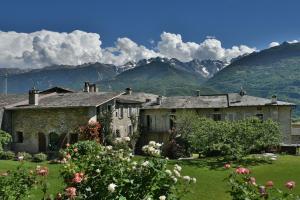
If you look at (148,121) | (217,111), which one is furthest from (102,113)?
(217,111)

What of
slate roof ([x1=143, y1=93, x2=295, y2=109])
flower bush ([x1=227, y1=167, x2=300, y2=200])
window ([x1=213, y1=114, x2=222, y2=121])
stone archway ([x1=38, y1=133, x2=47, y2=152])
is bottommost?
stone archway ([x1=38, y1=133, x2=47, y2=152])

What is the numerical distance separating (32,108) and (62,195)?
33.3 meters

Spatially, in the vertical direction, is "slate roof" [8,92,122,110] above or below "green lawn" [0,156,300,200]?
above

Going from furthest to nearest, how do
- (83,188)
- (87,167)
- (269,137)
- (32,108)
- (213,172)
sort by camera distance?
1. (32,108)
2. (269,137)
3. (213,172)
4. (87,167)
5. (83,188)

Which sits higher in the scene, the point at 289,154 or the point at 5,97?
the point at 5,97

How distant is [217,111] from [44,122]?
61.7ft

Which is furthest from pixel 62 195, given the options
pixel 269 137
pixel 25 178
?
pixel 269 137

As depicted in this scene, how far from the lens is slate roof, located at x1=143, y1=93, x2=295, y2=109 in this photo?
4816 cm

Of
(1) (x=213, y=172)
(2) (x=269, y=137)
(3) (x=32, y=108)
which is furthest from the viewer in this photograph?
(3) (x=32, y=108)

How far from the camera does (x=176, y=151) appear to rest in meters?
42.7

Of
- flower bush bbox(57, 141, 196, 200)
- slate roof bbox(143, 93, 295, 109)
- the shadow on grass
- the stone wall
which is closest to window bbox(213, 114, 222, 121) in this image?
slate roof bbox(143, 93, 295, 109)

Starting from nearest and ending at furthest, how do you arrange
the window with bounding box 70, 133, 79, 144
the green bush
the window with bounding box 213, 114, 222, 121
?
the green bush, the window with bounding box 70, 133, 79, 144, the window with bounding box 213, 114, 222, 121

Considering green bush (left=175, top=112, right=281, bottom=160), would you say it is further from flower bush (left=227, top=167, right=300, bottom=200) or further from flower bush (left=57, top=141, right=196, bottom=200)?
flower bush (left=227, top=167, right=300, bottom=200)

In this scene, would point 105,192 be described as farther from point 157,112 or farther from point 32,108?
point 157,112
